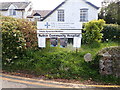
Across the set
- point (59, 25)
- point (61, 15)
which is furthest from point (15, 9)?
point (59, 25)

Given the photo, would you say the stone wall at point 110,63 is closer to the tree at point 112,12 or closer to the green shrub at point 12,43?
the green shrub at point 12,43

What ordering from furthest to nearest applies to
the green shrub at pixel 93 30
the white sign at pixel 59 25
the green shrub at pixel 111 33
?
the green shrub at pixel 111 33, the green shrub at pixel 93 30, the white sign at pixel 59 25

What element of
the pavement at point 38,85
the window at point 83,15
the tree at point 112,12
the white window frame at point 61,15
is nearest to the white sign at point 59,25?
the pavement at point 38,85

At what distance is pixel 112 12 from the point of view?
16812 millimetres

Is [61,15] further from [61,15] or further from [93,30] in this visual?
[93,30]

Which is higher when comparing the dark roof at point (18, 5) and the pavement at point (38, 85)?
the dark roof at point (18, 5)

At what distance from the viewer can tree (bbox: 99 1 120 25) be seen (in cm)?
1585

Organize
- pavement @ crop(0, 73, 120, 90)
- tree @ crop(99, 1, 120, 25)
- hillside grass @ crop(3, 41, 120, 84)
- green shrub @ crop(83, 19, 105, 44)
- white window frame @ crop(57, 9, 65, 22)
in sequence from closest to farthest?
1. pavement @ crop(0, 73, 120, 90)
2. hillside grass @ crop(3, 41, 120, 84)
3. green shrub @ crop(83, 19, 105, 44)
4. tree @ crop(99, 1, 120, 25)
5. white window frame @ crop(57, 9, 65, 22)

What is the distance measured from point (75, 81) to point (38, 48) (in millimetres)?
2584

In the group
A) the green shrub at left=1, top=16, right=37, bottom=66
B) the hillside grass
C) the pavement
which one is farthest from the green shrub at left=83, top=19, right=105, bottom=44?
the pavement

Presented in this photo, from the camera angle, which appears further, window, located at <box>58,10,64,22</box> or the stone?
window, located at <box>58,10,64,22</box>

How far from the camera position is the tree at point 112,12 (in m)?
15.8

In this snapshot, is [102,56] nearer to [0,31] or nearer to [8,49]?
[8,49]

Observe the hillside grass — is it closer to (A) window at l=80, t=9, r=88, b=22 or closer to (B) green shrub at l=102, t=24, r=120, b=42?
(B) green shrub at l=102, t=24, r=120, b=42
